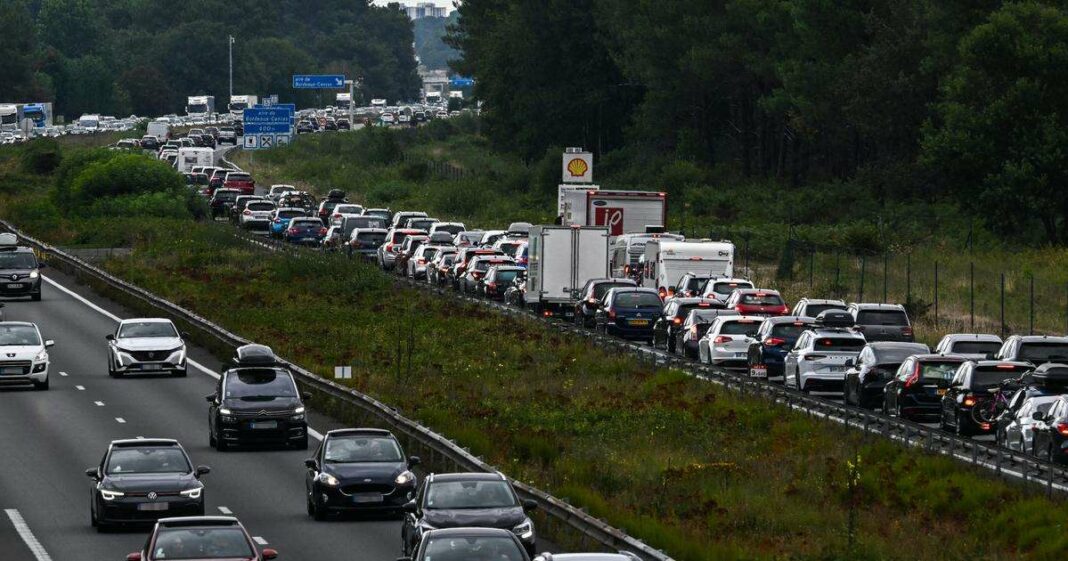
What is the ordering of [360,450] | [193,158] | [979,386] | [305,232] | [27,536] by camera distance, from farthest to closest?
[193,158] < [305,232] < [979,386] < [360,450] < [27,536]

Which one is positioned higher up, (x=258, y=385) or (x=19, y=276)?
(x=19, y=276)

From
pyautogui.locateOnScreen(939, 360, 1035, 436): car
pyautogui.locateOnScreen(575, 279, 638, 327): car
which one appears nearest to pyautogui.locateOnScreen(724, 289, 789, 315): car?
pyautogui.locateOnScreen(575, 279, 638, 327): car

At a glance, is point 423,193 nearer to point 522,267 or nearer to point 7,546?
point 522,267

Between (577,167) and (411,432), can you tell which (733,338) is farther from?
(577,167)

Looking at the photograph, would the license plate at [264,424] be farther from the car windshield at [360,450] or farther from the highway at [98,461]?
the car windshield at [360,450]

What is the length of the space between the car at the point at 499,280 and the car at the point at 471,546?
151ft

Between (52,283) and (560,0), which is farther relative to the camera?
(560,0)

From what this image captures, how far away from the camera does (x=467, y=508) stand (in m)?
26.1

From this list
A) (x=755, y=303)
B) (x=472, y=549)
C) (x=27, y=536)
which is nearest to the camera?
(x=472, y=549)

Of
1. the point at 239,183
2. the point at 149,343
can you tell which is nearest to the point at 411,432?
the point at 149,343

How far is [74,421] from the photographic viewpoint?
42.9 m

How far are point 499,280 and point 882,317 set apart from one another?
71.5 feet

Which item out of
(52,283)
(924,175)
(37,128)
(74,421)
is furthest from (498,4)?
(74,421)

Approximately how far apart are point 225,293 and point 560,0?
66229mm
